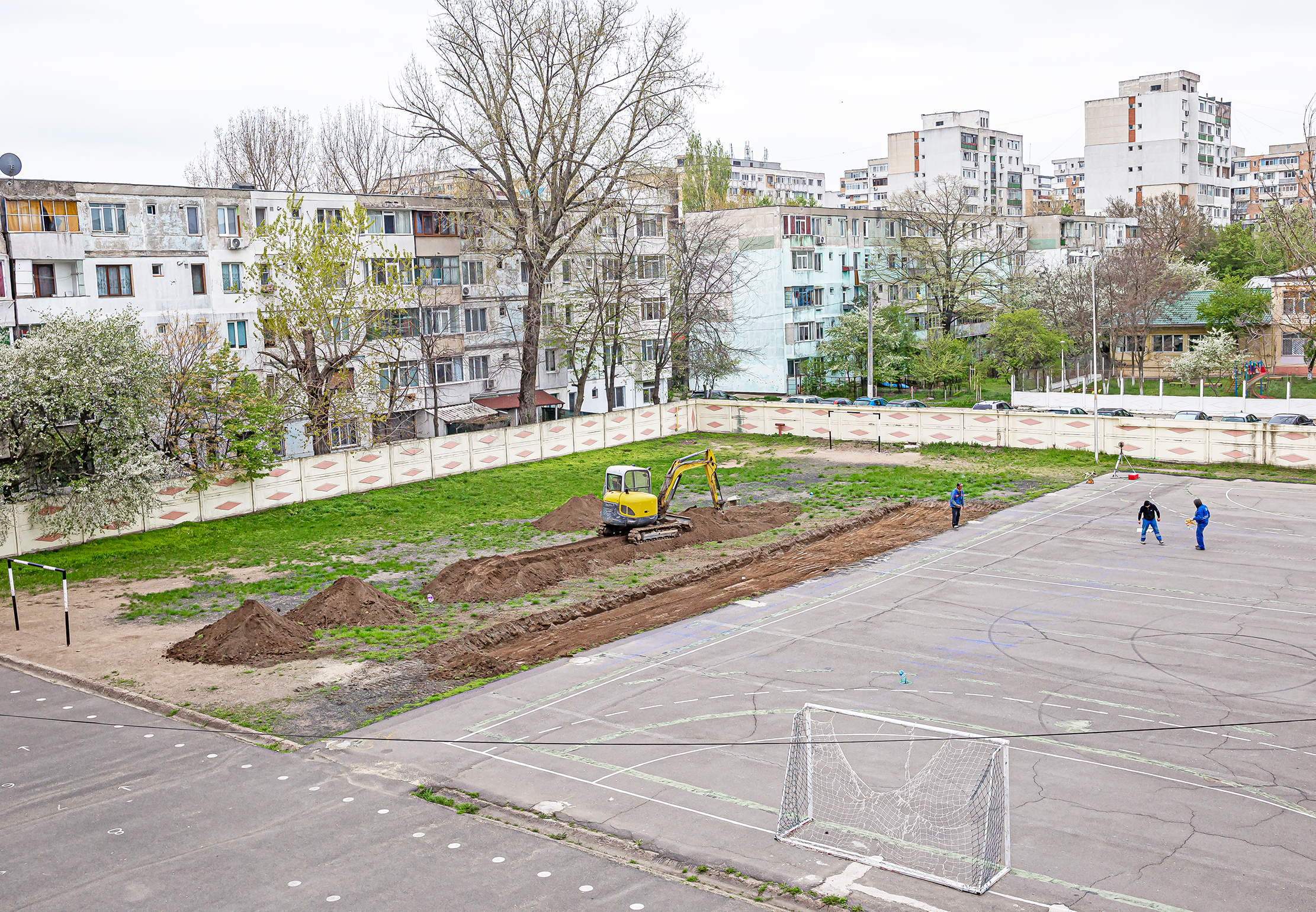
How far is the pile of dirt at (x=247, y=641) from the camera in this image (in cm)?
2389

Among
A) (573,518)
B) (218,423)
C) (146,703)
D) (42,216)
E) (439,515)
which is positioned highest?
(42,216)

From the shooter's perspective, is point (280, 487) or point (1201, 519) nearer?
point (1201, 519)

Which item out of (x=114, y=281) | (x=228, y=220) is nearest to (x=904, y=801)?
(x=114, y=281)

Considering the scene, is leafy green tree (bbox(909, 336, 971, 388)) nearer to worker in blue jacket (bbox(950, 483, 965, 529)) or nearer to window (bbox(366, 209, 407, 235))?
window (bbox(366, 209, 407, 235))

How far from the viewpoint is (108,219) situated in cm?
4891

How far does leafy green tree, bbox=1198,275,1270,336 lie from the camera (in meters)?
71.4

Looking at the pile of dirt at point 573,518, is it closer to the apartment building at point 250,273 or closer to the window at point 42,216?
the apartment building at point 250,273

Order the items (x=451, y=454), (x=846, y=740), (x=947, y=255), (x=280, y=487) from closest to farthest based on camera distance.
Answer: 1. (x=846, y=740)
2. (x=280, y=487)
3. (x=451, y=454)
4. (x=947, y=255)

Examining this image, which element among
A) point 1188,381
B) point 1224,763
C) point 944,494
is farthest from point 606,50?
point 1224,763

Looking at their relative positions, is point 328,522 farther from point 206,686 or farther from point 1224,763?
point 1224,763

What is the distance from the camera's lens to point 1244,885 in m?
13.3

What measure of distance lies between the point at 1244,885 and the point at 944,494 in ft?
92.8

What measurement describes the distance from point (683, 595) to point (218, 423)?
21.9 m

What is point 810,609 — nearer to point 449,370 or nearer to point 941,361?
point 449,370
